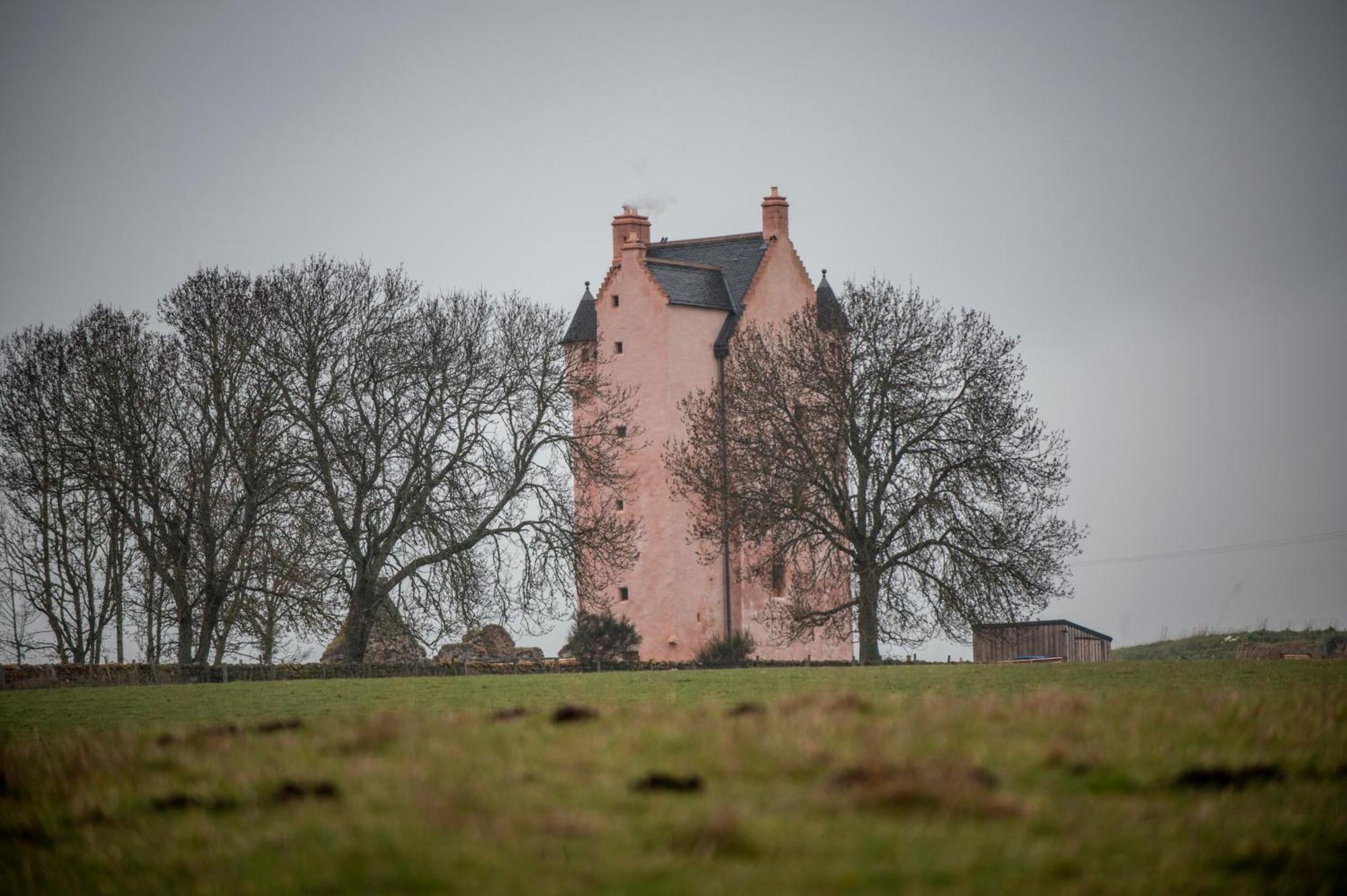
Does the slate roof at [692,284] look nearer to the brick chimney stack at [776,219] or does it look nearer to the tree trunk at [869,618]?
the brick chimney stack at [776,219]

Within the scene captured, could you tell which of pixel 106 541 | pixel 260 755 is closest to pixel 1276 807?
pixel 260 755

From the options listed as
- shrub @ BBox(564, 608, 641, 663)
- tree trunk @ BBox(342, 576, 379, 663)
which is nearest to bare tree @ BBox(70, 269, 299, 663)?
tree trunk @ BBox(342, 576, 379, 663)

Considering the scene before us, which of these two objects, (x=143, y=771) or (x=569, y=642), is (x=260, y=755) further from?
(x=569, y=642)

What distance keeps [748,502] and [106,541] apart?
2463cm

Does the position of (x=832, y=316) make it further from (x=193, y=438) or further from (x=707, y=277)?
(x=193, y=438)

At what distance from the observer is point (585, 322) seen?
69000 mm

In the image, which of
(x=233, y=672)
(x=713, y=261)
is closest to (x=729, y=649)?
(x=713, y=261)

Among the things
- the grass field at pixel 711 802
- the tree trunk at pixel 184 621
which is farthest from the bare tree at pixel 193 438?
the grass field at pixel 711 802

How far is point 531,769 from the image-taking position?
9797 millimetres

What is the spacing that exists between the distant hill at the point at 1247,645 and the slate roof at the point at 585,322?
25.9 m

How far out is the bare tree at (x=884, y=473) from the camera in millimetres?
47500

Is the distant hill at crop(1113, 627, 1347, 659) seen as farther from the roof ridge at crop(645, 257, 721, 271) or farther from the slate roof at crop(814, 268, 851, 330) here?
the roof ridge at crop(645, 257, 721, 271)

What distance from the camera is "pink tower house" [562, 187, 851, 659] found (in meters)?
62.8

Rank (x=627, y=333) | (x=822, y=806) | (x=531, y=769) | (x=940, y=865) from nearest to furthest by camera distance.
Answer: (x=940, y=865)
(x=822, y=806)
(x=531, y=769)
(x=627, y=333)
